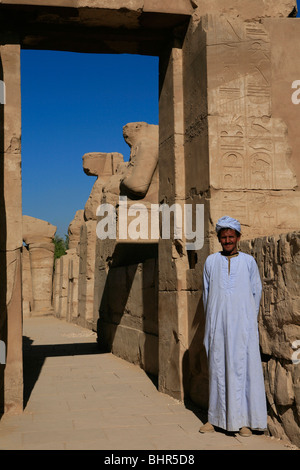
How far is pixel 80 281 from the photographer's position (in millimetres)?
13914

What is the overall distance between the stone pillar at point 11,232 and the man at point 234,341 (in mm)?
1839

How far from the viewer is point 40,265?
65.7 ft

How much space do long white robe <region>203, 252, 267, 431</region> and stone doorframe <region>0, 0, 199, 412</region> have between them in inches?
48.4

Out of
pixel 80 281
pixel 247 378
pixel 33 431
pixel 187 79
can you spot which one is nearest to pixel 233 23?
pixel 187 79

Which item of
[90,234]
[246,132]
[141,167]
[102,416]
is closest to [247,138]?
[246,132]

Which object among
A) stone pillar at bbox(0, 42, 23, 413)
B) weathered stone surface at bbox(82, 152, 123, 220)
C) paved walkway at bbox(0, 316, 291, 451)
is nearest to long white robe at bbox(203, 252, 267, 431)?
paved walkway at bbox(0, 316, 291, 451)

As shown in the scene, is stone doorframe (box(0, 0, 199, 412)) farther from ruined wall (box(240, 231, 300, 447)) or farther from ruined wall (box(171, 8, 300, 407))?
ruined wall (box(240, 231, 300, 447))

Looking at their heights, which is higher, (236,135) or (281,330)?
(236,135)

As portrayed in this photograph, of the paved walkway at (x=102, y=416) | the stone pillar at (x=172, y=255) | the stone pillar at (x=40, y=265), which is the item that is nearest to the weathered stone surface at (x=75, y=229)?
the stone pillar at (x=40, y=265)

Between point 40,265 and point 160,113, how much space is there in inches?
593

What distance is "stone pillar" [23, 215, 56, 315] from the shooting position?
20.0 meters

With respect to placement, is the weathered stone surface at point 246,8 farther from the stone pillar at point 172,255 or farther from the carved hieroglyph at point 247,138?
the stone pillar at point 172,255

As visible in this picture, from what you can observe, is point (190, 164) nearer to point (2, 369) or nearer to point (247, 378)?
point (247, 378)

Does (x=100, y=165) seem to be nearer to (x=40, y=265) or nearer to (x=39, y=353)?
(x=39, y=353)
